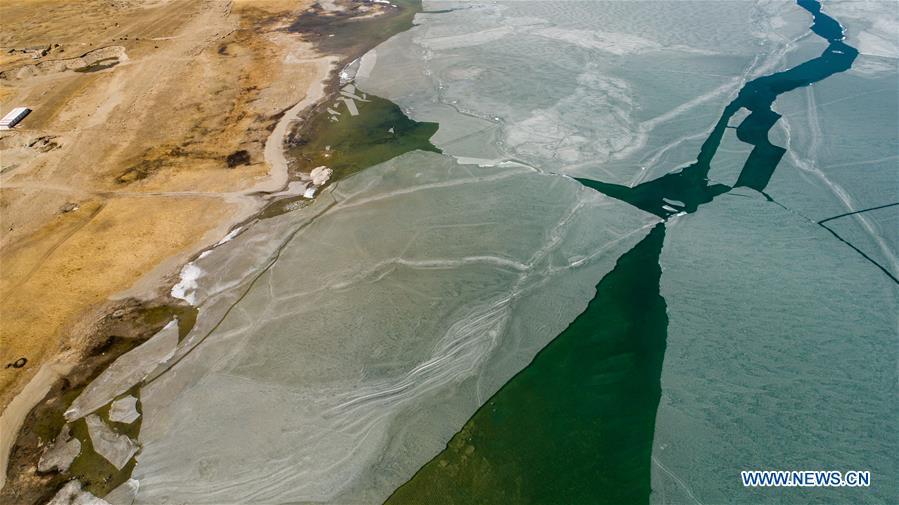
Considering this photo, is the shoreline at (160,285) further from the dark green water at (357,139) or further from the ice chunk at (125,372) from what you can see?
the dark green water at (357,139)

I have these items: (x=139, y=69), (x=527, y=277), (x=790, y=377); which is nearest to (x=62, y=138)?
(x=139, y=69)

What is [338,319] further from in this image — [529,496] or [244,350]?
[529,496]

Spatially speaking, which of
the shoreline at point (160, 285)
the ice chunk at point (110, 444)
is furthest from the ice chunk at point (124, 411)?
the shoreline at point (160, 285)

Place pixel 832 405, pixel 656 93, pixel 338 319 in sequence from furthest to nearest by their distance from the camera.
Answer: pixel 656 93 → pixel 338 319 → pixel 832 405

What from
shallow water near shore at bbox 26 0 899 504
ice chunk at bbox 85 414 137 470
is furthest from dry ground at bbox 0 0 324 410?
shallow water near shore at bbox 26 0 899 504

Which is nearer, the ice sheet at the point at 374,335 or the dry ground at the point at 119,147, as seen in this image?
the ice sheet at the point at 374,335

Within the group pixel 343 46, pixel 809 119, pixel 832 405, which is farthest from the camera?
pixel 343 46
